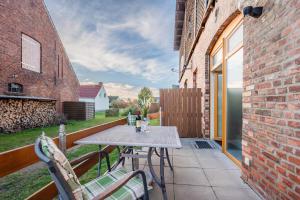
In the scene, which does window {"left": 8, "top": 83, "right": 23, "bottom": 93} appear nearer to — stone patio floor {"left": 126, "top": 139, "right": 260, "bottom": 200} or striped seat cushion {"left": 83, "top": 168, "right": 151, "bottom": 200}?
stone patio floor {"left": 126, "top": 139, "right": 260, "bottom": 200}

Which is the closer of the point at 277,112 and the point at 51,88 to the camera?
the point at 277,112

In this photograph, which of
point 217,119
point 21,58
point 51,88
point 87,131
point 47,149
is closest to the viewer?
point 47,149

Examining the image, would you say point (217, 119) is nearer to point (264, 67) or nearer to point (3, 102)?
point (264, 67)

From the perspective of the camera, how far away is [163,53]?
15.7 m

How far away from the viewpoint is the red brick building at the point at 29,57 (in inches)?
308

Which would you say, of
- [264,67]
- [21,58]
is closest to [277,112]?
[264,67]

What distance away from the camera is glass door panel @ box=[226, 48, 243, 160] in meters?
3.40

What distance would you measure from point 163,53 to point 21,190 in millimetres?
14642

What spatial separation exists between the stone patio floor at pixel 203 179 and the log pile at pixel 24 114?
284 inches

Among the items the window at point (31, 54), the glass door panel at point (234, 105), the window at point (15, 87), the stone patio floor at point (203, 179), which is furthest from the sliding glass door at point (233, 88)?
the window at point (31, 54)

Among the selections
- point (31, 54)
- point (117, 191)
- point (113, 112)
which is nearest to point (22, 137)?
point (31, 54)

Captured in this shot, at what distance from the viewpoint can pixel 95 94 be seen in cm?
2697

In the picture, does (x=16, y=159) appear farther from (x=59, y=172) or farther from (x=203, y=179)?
(x=203, y=179)

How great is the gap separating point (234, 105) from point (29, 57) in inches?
411
